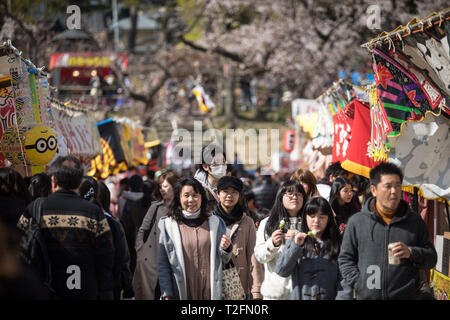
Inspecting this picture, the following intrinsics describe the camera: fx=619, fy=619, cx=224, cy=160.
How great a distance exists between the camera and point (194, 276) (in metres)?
5.49

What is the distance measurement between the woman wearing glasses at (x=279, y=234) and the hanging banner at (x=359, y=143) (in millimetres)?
2572

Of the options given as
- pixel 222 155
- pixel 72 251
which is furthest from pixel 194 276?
pixel 222 155

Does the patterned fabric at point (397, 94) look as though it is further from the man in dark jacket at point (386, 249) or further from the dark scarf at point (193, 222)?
the dark scarf at point (193, 222)

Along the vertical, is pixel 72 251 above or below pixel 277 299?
above

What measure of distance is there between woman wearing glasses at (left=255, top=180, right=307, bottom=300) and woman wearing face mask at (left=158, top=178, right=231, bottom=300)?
1.24 feet

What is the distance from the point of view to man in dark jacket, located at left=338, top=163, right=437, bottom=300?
4738 millimetres

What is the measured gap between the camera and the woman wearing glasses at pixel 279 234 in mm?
5215

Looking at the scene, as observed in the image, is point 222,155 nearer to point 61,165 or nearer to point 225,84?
point 61,165

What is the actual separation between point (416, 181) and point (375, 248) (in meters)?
2.06

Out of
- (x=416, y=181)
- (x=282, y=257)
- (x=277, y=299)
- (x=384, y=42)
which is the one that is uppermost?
(x=384, y=42)

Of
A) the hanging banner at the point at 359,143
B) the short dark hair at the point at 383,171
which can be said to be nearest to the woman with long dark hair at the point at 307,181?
the hanging banner at the point at 359,143

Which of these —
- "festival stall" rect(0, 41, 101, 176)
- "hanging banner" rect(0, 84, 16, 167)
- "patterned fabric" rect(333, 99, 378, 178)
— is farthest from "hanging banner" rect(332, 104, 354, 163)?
"hanging banner" rect(0, 84, 16, 167)

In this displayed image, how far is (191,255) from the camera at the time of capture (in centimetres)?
551

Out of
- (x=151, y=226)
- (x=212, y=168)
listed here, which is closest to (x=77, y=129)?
(x=212, y=168)
